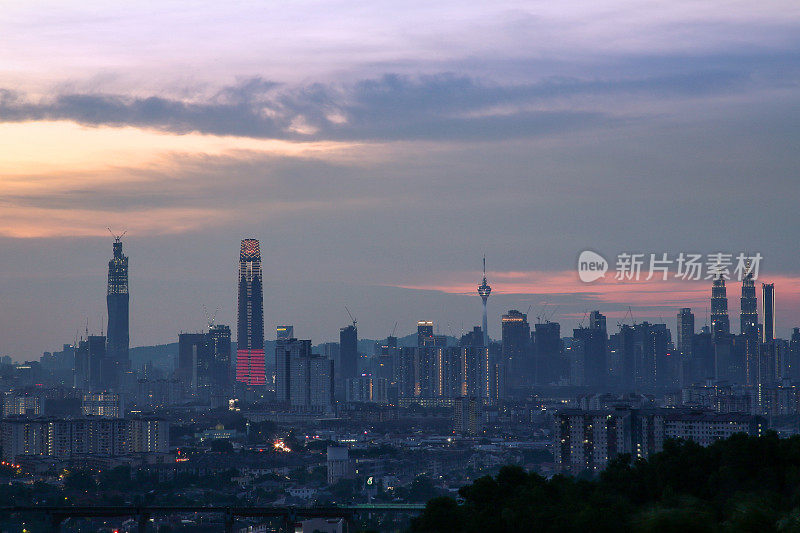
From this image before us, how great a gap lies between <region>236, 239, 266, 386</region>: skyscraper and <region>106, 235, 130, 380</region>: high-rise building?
1690 centimetres

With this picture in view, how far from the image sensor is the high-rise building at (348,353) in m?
172

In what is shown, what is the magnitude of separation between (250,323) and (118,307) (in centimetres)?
2011

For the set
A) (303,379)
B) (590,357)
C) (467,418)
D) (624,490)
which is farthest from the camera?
(590,357)

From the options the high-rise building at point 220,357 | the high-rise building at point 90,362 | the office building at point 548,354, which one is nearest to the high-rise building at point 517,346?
the office building at point 548,354

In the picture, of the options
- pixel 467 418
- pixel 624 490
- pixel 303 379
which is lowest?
pixel 467 418

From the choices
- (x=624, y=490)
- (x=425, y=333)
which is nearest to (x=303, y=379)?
(x=425, y=333)

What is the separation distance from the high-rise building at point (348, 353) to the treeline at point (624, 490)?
146 meters

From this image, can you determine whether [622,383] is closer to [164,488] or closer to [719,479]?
[164,488]

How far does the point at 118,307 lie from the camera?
179500 millimetres

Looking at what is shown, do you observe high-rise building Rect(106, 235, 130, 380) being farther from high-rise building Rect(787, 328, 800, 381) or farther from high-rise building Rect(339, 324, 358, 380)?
high-rise building Rect(787, 328, 800, 381)

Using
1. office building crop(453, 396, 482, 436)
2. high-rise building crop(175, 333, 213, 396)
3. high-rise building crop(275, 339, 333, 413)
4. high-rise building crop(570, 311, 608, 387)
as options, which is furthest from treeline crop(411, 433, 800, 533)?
high-rise building crop(175, 333, 213, 396)

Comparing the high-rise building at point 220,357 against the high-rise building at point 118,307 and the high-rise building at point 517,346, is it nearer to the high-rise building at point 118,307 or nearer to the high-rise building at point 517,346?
the high-rise building at point 118,307

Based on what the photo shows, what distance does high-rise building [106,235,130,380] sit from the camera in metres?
179

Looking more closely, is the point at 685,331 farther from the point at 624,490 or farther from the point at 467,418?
the point at 624,490
